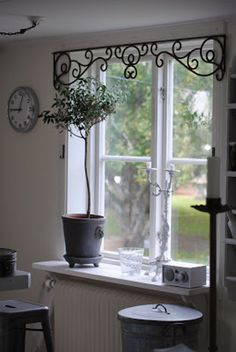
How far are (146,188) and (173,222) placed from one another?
0.31 metres

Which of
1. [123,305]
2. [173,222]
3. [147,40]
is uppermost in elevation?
[147,40]

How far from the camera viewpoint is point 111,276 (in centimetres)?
438

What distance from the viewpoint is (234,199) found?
390 cm

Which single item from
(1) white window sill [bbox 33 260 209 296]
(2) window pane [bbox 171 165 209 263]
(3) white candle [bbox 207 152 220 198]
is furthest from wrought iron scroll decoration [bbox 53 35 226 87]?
(3) white candle [bbox 207 152 220 198]

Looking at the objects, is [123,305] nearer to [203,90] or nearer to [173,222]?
[173,222]

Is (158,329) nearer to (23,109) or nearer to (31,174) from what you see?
(31,174)

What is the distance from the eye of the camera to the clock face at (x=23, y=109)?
510cm

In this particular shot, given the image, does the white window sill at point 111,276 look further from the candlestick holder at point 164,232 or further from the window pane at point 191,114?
the window pane at point 191,114

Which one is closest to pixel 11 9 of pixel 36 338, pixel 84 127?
pixel 84 127

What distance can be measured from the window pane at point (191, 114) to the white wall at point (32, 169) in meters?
0.64

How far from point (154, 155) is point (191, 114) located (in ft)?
1.17

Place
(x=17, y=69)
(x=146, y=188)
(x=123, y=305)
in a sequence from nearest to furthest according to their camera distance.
A: (x=123, y=305)
(x=146, y=188)
(x=17, y=69)

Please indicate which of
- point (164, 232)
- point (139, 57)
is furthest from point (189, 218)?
point (139, 57)

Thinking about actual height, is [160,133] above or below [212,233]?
above
